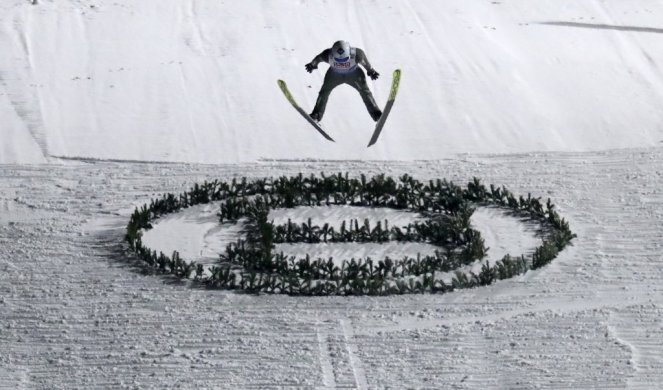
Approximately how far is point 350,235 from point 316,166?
322 cm

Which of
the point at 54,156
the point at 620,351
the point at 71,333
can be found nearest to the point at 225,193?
the point at 54,156

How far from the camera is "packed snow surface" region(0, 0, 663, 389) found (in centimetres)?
2012

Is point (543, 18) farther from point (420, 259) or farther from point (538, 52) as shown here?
point (420, 259)

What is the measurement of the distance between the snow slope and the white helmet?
414cm

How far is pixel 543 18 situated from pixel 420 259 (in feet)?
38.7

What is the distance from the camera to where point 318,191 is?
81.3 feet

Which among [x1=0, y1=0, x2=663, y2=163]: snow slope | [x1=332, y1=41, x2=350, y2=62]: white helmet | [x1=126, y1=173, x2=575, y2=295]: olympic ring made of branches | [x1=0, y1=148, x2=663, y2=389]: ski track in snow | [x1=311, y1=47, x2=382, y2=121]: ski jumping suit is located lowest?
[x1=0, y1=148, x2=663, y2=389]: ski track in snow

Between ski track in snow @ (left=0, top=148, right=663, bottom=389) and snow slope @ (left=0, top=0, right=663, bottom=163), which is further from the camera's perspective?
snow slope @ (left=0, top=0, right=663, bottom=163)

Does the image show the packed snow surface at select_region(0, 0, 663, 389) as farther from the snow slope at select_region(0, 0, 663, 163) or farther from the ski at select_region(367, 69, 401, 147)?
the ski at select_region(367, 69, 401, 147)

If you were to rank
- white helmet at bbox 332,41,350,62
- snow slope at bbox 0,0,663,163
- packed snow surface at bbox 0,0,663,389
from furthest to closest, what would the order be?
1. snow slope at bbox 0,0,663,163
2. white helmet at bbox 332,41,350,62
3. packed snow surface at bbox 0,0,663,389

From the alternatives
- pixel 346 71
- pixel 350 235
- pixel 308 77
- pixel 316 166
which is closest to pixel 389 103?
pixel 346 71

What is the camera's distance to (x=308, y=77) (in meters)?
30.3

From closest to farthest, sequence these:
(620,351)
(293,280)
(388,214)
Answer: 1. (620,351)
2. (293,280)
3. (388,214)

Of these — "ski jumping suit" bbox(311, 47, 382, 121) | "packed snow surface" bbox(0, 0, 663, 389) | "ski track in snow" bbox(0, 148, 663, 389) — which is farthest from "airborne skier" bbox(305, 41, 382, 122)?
"ski track in snow" bbox(0, 148, 663, 389)
